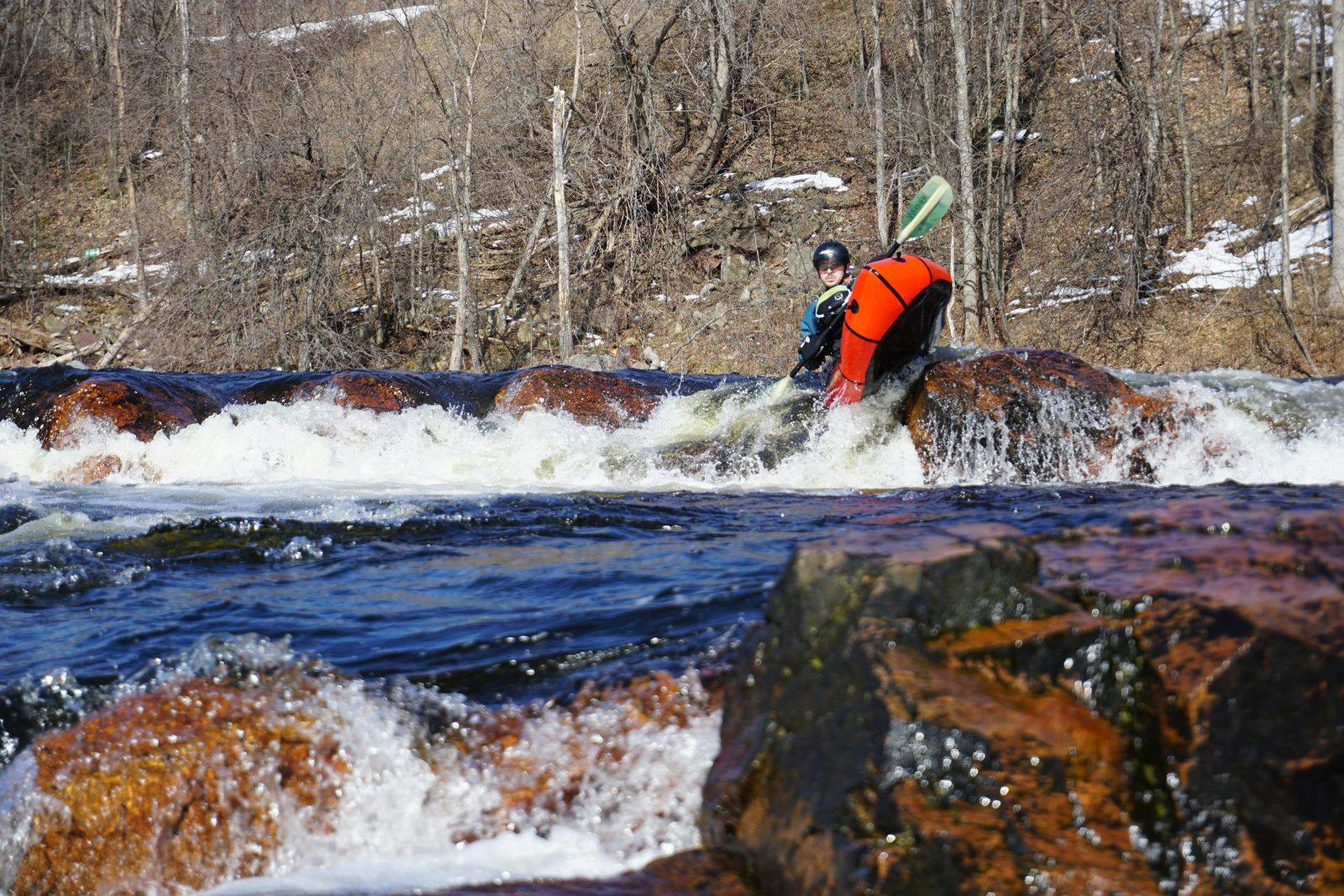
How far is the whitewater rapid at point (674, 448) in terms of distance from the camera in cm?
743

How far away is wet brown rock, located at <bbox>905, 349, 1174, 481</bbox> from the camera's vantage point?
292 inches

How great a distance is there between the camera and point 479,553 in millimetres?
5488

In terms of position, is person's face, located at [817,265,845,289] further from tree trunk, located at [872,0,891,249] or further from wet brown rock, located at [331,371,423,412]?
tree trunk, located at [872,0,891,249]

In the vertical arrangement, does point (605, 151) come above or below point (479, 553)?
above

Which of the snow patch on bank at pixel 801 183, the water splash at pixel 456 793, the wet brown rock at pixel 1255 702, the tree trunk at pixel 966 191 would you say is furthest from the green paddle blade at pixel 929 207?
the snow patch on bank at pixel 801 183

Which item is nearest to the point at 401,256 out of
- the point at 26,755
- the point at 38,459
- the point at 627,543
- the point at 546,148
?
the point at 546,148

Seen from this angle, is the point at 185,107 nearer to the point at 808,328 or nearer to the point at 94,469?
the point at 94,469

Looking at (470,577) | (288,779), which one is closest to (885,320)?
(470,577)

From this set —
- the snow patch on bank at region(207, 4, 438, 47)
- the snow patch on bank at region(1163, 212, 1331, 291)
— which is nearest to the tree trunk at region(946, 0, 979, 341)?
the snow patch on bank at region(1163, 212, 1331, 291)

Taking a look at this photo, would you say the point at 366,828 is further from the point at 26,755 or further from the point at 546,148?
the point at 546,148

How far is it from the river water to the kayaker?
477 mm

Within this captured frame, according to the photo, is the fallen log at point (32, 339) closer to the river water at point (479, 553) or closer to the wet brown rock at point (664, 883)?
the river water at point (479, 553)

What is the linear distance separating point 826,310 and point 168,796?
624cm

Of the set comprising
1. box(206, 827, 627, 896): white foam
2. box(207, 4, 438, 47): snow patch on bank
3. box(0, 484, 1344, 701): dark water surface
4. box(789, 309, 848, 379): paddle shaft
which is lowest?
box(206, 827, 627, 896): white foam
